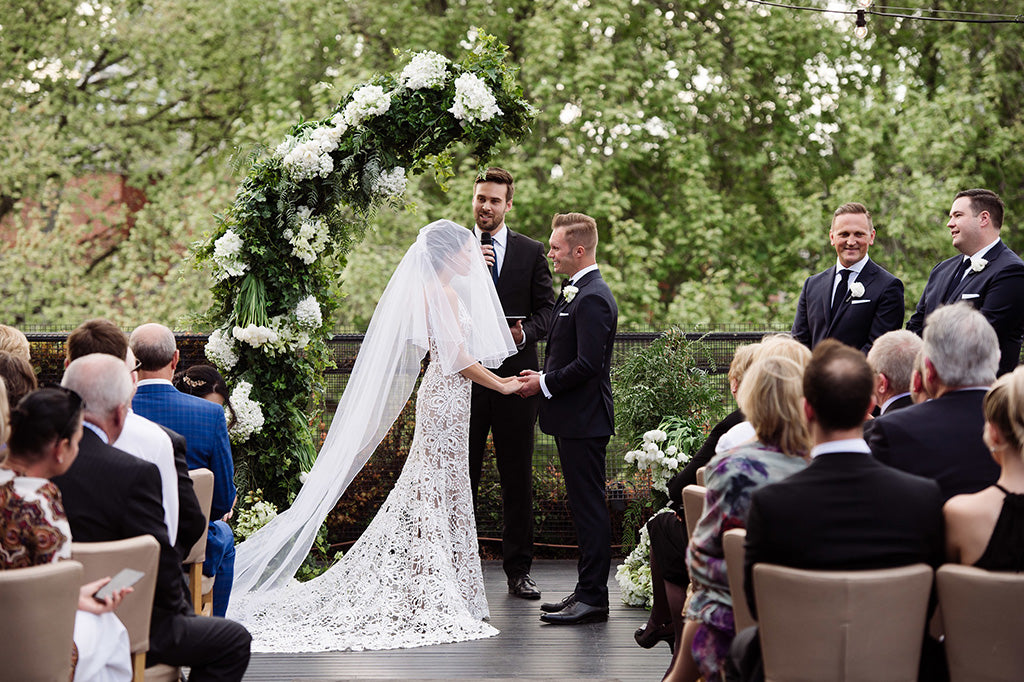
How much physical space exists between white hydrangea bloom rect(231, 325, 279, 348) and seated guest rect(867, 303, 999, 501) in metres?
3.36

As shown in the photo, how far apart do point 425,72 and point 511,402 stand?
1858mm

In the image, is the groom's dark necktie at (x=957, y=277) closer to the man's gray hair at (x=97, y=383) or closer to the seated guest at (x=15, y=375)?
the man's gray hair at (x=97, y=383)

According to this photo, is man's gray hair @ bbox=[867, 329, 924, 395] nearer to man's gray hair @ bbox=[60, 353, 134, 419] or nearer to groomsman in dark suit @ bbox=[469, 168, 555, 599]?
groomsman in dark suit @ bbox=[469, 168, 555, 599]

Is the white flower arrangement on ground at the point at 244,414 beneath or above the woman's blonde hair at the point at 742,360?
beneath

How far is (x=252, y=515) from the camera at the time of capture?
216 inches

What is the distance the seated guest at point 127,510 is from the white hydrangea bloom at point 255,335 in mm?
2334

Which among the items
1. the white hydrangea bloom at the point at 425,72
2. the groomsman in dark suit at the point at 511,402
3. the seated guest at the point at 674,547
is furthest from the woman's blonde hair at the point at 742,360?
the white hydrangea bloom at the point at 425,72

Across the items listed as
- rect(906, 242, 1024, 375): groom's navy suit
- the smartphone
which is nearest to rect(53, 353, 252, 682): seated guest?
the smartphone

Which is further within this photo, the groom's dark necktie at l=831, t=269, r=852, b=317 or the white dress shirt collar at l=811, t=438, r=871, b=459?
the groom's dark necktie at l=831, t=269, r=852, b=317

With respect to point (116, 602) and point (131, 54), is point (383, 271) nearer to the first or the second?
point (131, 54)

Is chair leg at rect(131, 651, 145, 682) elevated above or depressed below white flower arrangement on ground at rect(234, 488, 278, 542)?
above

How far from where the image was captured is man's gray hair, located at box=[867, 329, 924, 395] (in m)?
3.75

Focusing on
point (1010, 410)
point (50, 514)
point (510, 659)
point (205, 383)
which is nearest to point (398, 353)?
point (205, 383)

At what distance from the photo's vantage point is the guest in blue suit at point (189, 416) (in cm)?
407
